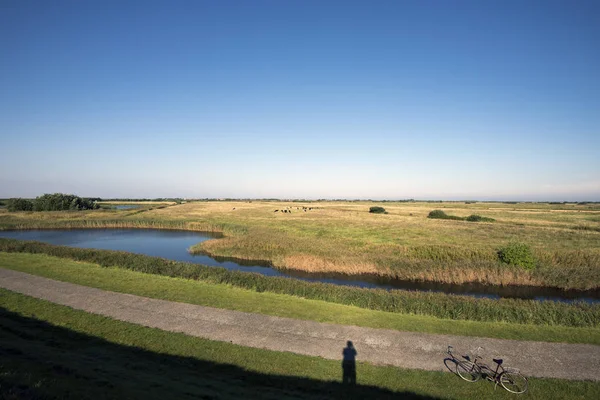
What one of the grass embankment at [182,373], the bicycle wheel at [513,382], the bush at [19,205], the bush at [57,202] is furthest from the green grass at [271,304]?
the bush at [19,205]

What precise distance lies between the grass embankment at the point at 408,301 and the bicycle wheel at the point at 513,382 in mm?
6994

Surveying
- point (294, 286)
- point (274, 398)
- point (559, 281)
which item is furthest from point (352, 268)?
point (274, 398)

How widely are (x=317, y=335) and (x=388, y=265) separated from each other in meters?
20.7

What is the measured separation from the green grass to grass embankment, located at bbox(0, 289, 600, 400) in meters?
4.02

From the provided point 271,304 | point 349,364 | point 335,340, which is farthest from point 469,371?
point 271,304

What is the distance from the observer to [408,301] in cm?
2023

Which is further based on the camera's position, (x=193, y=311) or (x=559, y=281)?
(x=559, y=281)

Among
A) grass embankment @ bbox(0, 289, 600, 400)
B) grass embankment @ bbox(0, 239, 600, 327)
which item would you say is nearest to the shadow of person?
grass embankment @ bbox(0, 289, 600, 400)

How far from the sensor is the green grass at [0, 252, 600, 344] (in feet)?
51.6

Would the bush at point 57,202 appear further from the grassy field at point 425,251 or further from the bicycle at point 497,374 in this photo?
the bicycle at point 497,374

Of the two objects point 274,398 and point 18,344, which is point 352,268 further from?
point 18,344

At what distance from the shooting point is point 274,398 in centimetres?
1012

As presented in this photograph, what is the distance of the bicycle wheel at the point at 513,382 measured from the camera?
36.0 ft

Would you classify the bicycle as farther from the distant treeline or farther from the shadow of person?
the distant treeline
